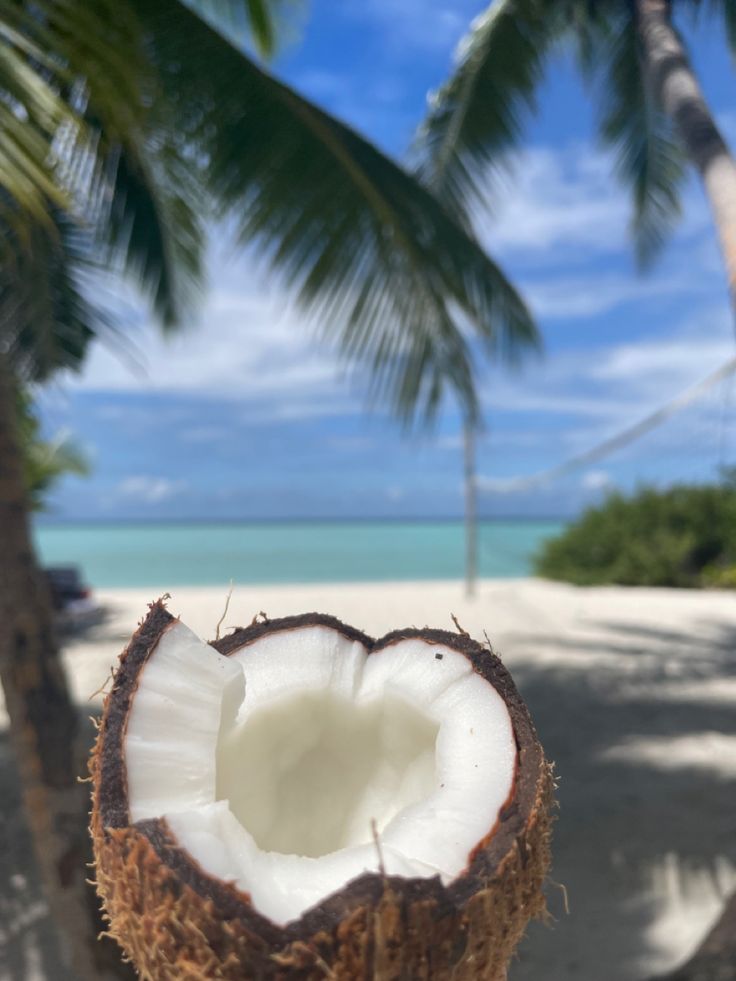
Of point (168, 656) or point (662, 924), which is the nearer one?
point (168, 656)

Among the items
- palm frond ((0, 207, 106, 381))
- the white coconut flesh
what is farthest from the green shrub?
the white coconut flesh

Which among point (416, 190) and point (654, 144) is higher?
point (654, 144)

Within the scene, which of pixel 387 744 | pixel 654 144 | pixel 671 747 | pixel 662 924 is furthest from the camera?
pixel 654 144

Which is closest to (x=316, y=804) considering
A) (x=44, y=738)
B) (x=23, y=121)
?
(x=44, y=738)

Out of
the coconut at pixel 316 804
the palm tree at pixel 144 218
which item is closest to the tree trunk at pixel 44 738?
the palm tree at pixel 144 218

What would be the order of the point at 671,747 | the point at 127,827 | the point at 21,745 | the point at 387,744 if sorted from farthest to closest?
the point at 671,747 → the point at 21,745 → the point at 387,744 → the point at 127,827

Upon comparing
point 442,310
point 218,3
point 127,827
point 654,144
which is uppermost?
point 654,144

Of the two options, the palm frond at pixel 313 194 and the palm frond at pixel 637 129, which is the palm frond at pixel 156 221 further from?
the palm frond at pixel 637 129

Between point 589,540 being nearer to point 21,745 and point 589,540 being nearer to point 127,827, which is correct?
point 21,745

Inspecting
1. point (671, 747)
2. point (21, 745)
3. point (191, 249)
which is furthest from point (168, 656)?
point (191, 249)
